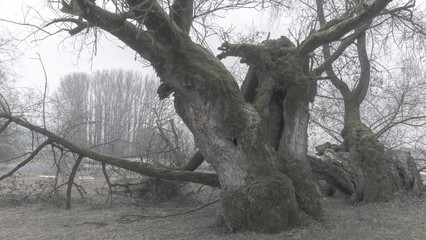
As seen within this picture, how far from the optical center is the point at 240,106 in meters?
5.90

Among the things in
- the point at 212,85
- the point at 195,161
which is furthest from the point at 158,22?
the point at 195,161

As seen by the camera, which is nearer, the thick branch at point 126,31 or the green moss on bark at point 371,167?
the thick branch at point 126,31

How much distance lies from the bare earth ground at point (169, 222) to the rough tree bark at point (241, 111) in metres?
0.46

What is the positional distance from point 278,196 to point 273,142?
146 centimetres

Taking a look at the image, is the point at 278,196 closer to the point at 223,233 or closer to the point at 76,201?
the point at 223,233

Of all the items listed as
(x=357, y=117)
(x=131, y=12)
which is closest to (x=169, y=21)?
(x=131, y=12)

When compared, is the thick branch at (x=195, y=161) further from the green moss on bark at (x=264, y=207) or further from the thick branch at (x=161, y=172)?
the green moss on bark at (x=264, y=207)

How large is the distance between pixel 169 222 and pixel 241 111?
256 centimetres

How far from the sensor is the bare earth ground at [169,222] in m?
5.10

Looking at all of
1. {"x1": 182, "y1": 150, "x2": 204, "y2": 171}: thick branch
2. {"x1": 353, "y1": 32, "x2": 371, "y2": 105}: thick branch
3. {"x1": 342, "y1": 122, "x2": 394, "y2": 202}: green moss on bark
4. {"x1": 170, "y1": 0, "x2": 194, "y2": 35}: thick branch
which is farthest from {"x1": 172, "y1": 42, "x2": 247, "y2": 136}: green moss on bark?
{"x1": 353, "y1": 32, "x2": 371, "y2": 105}: thick branch

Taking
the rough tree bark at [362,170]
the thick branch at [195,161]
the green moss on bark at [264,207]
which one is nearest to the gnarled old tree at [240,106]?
the green moss on bark at [264,207]

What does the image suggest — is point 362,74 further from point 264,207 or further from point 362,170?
point 264,207

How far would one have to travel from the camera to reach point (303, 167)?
20.1 ft

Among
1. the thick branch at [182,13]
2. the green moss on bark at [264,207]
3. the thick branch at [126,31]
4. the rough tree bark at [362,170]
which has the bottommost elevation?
the green moss on bark at [264,207]
